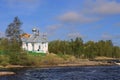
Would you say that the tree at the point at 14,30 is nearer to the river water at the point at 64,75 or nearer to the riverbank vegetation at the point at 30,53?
the riverbank vegetation at the point at 30,53

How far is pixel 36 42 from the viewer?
148 metres

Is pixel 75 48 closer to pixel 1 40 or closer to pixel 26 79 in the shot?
pixel 1 40

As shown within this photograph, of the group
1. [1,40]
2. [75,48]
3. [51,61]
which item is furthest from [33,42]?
[75,48]

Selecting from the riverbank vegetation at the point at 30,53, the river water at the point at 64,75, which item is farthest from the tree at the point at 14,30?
the river water at the point at 64,75

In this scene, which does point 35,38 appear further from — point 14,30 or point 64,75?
point 64,75

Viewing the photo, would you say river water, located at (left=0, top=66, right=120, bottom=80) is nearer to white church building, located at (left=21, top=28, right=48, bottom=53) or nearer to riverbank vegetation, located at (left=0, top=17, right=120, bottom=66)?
riverbank vegetation, located at (left=0, top=17, right=120, bottom=66)

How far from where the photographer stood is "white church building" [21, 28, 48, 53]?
148 meters

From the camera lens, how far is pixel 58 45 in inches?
7170

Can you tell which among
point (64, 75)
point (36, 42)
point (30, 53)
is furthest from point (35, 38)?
point (64, 75)

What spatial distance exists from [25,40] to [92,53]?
5326 cm

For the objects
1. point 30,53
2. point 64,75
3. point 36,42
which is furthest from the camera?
point 36,42

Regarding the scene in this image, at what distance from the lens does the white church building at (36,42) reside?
486 feet

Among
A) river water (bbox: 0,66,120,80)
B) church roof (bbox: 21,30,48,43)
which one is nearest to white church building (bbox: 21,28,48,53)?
church roof (bbox: 21,30,48,43)

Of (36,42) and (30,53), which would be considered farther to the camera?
(36,42)
